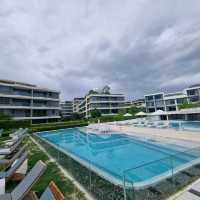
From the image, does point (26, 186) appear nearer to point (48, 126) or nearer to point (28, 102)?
point (48, 126)

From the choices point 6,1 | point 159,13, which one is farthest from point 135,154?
point 6,1

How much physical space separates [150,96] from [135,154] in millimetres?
62615

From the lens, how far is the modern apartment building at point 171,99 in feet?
198

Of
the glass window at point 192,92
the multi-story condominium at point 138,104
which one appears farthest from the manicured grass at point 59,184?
the multi-story condominium at point 138,104

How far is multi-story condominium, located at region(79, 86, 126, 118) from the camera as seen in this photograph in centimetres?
6255

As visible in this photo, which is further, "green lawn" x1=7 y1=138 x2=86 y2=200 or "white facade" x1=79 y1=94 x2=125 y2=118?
"white facade" x1=79 y1=94 x2=125 y2=118

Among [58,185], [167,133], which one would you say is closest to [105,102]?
[167,133]

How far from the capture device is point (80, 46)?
62.4 feet

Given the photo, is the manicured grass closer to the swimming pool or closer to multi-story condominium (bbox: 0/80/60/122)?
the swimming pool

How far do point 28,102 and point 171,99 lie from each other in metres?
52.2

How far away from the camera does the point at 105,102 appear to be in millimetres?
64875

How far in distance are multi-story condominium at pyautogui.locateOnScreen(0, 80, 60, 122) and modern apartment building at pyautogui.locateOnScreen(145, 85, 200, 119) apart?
40869 mm

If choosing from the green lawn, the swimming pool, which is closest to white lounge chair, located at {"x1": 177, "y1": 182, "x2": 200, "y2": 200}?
the green lawn

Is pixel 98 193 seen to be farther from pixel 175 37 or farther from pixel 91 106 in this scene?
pixel 91 106
